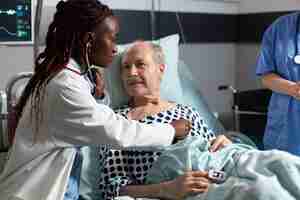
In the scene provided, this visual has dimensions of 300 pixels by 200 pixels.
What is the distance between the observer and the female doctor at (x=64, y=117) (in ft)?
5.10

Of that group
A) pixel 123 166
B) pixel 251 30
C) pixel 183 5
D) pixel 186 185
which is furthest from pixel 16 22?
pixel 251 30

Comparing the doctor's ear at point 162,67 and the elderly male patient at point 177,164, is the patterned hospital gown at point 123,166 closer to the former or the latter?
the elderly male patient at point 177,164

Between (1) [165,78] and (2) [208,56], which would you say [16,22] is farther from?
(2) [208,56]

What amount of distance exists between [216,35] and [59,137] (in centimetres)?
242

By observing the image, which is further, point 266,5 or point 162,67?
point 266,5

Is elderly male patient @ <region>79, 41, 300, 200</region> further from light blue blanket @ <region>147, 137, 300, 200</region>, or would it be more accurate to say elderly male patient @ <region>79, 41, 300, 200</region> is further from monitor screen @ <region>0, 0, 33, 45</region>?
monitor screen @ <region>0, 0, 33, 45</region>

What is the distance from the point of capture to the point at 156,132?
1693mm

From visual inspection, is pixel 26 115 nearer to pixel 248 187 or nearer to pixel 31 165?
pixel 31 165

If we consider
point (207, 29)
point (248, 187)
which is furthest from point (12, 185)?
point (207, 29)

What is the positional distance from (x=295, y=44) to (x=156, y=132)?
3.48ft

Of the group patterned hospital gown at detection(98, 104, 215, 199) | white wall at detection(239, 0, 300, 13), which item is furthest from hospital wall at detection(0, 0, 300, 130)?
patterned hospital gown at detection(98, 104, 215, 199)

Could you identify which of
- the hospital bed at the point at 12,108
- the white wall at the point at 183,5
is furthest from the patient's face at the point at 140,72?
the white wall at the point at 183,5

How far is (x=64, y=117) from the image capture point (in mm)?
1546

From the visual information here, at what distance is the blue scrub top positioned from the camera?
2398 millimetres
